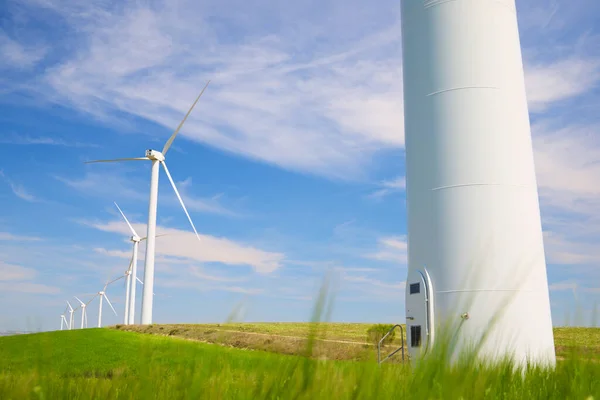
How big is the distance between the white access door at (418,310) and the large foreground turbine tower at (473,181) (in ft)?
0.10

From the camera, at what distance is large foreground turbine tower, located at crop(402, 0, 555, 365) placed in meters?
15.0

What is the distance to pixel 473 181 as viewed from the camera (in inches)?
605

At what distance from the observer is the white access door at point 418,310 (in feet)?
51.8

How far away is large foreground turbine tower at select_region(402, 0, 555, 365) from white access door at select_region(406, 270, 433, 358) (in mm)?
32

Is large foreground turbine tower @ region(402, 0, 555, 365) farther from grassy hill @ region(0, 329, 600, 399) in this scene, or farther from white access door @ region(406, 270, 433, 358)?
grassy hill @ region(0, 329, 600, 399)

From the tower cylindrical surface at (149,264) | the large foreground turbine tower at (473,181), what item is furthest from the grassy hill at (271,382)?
the tower cylindrical surface at (149,264)

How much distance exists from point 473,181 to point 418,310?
4304 mm

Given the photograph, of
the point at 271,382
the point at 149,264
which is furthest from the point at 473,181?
the point at 149,264

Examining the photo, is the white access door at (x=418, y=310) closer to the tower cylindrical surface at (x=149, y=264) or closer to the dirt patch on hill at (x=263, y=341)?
the dirt patch on hill at (x=263, y=341)

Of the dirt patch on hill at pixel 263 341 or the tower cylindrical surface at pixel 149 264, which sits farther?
the tower cylindrical surface at pixel 149 264

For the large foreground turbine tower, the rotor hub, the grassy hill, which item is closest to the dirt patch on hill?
the large foreground turbine tower

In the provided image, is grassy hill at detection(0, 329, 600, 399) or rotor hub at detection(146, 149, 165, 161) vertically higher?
rotor hub at detection(146, 149, 165, 161)

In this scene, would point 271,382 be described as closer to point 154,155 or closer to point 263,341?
point 263,341

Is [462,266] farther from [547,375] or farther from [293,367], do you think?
[293,367]
